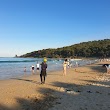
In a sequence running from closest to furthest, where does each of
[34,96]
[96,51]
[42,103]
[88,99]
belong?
[42,103] < [88,99] < [34,96] < [96,51]

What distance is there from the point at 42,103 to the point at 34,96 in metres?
1.98

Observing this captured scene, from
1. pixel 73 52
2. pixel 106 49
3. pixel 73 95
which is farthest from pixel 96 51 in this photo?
pixel 73 95

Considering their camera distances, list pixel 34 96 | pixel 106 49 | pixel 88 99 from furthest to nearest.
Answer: pixel 106 49
pixel 34 96
pixel 88 99

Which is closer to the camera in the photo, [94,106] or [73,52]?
[94,106]

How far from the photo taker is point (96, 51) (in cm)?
16825

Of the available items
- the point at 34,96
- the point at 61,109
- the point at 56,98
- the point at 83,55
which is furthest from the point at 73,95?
the point at 83,55

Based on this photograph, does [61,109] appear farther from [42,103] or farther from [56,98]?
[56,98]

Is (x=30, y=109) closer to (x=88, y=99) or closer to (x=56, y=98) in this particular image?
(x=56, y=98)


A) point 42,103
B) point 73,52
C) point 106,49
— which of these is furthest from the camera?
point 73,52

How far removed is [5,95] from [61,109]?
15.1 feet

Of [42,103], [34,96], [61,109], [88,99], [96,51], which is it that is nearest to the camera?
[61,109]

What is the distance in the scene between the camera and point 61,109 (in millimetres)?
10062

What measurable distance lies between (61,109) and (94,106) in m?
1.53

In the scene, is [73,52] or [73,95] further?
[73,52]
